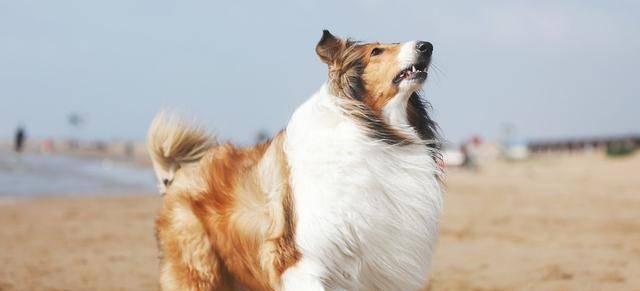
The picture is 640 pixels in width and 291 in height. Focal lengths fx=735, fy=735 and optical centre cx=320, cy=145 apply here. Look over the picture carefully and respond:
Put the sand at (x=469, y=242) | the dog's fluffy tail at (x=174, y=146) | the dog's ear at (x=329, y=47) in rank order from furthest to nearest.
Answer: the sand at (x=469, y=242) < the dog's fluffy tail at (x=174, y=146) < the dog's ear at (x=329, y=47)

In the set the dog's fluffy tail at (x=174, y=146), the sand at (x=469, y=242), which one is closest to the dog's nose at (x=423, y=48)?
the dog's fluffy tail at (x=174, y=146)

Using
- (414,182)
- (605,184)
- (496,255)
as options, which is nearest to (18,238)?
(496,255)

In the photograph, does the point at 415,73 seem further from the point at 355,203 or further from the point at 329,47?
the point at 355,203

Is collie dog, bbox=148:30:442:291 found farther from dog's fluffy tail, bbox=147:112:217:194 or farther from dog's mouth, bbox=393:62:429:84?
dog's fluffy tail, bbox=147:112:217:194

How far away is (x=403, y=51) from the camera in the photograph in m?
4.04

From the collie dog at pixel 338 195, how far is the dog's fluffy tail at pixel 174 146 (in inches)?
28.6

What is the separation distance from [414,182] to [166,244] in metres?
1.64

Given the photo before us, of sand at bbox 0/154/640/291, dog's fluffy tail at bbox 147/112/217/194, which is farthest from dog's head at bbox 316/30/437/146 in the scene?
sand at bbox 0/154/640/291

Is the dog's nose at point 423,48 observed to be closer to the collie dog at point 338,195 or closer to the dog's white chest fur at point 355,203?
the collie dog at point 338,195

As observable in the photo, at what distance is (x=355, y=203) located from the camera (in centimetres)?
395

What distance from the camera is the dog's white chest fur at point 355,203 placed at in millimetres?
3943

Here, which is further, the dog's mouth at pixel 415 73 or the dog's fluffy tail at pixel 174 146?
the dog's fluffy tail at pixel 174 146

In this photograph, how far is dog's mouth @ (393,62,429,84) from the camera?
4.02 m

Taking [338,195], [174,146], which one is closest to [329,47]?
[338,195]
